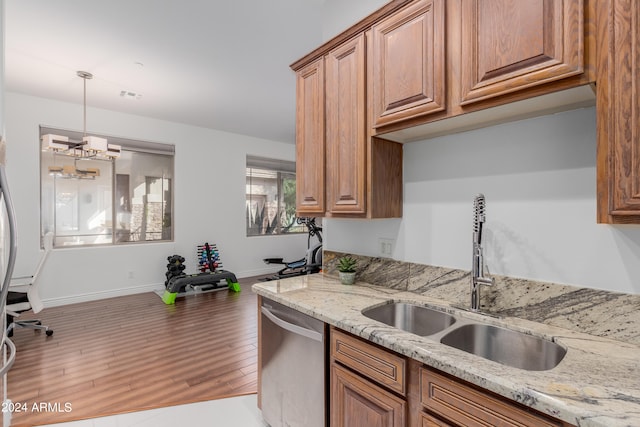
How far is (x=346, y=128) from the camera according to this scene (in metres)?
1.92

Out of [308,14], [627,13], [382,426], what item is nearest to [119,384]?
[382,426]

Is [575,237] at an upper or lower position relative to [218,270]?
upper

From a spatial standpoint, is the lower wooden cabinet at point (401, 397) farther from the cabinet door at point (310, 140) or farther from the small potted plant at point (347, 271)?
the cabinet door at point (310, 140)

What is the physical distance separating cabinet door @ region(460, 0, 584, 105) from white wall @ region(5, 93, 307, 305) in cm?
534

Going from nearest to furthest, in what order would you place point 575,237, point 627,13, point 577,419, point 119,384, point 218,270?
point 577,419 < point 627,13 < point 575,237 < point 119,384 < point 218,270

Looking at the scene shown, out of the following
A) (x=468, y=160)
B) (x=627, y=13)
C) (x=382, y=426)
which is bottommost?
(x=382, y=426)

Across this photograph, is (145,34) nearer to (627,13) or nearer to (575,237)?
(627,13)

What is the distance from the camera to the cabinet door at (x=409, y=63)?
4.75ft

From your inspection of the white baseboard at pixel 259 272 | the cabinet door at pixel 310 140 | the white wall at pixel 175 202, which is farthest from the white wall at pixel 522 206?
the white baseboard at pixel 259 272

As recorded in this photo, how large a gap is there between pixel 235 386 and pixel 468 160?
7.90 ft

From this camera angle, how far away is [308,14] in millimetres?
2643

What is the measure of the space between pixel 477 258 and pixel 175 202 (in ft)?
17.4

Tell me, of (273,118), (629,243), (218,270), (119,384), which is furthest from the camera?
(218,270)

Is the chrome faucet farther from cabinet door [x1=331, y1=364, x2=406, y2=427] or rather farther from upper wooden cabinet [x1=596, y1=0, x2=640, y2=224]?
cabinet door [x1=331, y1=364, x2=406, y2=427]
